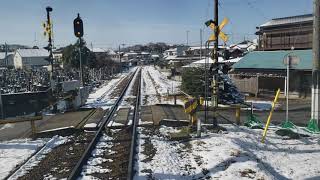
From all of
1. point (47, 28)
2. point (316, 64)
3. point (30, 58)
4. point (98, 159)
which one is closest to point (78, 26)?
point (47, 28)

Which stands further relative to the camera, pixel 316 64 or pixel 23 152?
pixel 316 64

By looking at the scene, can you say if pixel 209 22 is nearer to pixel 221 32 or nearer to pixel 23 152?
pixel 221 32

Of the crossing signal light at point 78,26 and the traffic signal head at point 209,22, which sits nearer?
the traffic signal head at point 209,22

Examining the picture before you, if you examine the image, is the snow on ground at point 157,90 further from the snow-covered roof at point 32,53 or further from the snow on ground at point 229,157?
the snow-covered roof at point 32,53

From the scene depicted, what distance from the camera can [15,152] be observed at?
10727mm

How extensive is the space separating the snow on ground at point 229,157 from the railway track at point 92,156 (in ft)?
1.39

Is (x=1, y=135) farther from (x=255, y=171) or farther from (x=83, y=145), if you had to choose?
(x=255, y=171)

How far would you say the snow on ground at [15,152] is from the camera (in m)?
9.30

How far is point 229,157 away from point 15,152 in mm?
6264

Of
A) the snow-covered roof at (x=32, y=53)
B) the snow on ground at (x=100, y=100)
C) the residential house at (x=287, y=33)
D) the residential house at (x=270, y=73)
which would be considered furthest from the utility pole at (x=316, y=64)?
the snow-covered roof at (x=32, y=53)

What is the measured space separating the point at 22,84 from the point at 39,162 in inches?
1271

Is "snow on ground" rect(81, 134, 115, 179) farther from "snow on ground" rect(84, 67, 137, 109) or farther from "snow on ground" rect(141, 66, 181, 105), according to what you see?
"snow on ground" rect(141, 66, 181, 105)

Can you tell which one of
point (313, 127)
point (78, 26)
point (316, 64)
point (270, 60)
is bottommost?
point (313, 127)

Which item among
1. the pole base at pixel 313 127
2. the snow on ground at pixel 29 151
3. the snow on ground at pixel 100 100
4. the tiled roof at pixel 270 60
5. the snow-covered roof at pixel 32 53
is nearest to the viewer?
the snow on ground at pixel 29 151
